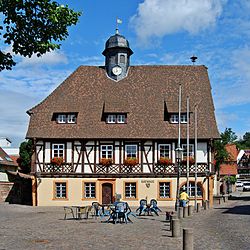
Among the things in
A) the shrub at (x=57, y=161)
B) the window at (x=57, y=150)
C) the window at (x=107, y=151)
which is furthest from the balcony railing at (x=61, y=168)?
the window at (x=107, y=151)

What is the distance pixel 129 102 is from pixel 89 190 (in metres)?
7.83

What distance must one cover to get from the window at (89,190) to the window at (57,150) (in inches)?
116

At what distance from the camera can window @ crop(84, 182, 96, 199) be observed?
4047 cm

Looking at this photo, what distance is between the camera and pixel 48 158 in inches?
1598

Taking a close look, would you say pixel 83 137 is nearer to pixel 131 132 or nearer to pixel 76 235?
pixel 131 132

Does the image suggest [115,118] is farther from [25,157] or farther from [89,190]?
[25,157]

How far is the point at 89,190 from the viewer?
40625 mm

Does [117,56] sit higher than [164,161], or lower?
higher

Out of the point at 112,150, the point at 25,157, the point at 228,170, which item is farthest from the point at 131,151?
the point at 228,170

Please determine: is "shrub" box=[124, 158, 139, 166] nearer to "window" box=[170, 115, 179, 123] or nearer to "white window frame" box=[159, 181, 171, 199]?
"white window frame" box=[159, 181, 171, 199]

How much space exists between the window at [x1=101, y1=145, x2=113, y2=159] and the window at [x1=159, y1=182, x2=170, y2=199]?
447cm

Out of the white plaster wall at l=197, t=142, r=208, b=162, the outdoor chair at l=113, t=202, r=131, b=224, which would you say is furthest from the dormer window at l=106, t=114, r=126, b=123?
the outdoor chair at l=113, t=202, r=131, b=224

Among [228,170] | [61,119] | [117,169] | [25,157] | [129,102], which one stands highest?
[129,102]

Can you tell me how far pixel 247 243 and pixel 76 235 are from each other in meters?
5.98
